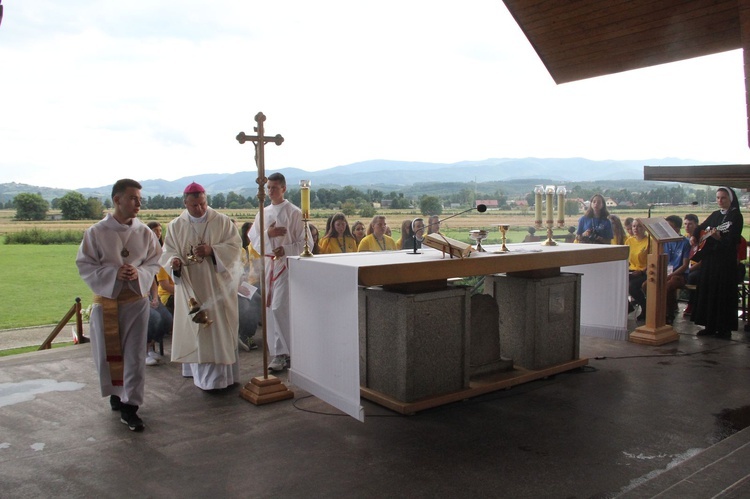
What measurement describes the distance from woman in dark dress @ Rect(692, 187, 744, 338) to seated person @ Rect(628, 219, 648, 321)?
99cm

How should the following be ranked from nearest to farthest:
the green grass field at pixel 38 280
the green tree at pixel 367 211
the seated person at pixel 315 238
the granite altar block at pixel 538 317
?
1. the granite altar block at pixel 538 317
2. the seated person at pixel 315 238
3. the green tree at pixel 367 211
4. the green grass field at pixel 38 280

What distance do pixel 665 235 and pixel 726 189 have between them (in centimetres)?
100

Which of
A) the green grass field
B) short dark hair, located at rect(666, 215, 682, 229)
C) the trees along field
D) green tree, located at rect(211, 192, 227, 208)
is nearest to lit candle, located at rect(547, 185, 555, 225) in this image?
short dark hair, located at rect(666, 215, 682, 229)

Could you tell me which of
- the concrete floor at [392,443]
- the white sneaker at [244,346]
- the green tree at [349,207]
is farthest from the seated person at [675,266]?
the white sneaker at [244,346]

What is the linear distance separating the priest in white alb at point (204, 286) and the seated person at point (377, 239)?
9.01 feet

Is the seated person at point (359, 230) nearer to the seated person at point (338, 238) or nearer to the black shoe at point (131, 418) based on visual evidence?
the seated person at point (338, 238)

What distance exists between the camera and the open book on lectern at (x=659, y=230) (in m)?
6.62

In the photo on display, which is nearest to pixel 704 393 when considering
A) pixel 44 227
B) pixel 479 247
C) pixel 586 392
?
pixel 586 392

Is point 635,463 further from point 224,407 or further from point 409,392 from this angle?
point 224,407

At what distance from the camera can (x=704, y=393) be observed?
472cm

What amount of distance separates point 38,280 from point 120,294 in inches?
503

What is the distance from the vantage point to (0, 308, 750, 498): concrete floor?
10.1 ft

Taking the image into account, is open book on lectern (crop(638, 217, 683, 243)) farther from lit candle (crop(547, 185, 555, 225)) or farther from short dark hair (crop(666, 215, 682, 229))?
lit candle (crop(547, 185, 555, 225))

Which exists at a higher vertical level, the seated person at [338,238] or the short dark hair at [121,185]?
the short dark hair at [121,185]
